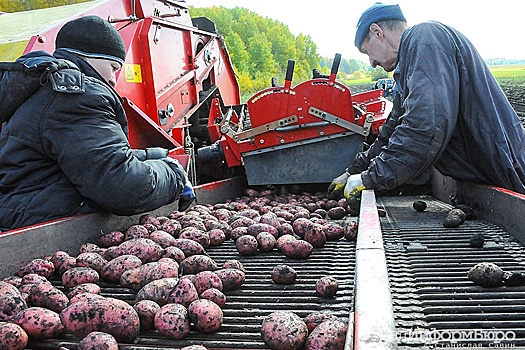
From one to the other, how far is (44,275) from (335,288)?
1.39 meters

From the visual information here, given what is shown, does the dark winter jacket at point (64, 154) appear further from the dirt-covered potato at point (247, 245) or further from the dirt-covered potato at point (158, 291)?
the dirt-covered potato at point (158, 291)

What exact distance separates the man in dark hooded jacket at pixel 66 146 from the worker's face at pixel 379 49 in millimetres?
1953

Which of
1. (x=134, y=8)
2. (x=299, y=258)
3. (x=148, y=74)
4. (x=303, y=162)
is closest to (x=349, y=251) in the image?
(x=299, y=258)

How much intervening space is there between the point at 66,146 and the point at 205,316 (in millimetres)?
1509

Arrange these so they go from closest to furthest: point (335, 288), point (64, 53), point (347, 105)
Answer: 1. point (335, 288)
2. point (64, 53)
3. point (347, 105)

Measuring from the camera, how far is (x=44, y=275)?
2484mm

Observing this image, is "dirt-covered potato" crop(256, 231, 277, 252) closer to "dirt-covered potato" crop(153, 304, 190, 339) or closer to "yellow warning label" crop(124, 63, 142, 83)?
"dirt-covered potato" crop(153, 304, 190, 339)

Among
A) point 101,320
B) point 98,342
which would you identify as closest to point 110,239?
point 101,320

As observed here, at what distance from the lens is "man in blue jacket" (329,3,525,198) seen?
3180 mm

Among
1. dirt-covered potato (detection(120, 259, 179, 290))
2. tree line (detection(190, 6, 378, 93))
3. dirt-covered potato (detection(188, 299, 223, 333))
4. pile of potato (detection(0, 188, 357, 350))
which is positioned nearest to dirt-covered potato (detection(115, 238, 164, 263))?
pile of potato (detection(0, 188, 357, 350))

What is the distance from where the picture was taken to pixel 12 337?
5.60 ft

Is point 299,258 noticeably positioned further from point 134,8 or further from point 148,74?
point 134,8

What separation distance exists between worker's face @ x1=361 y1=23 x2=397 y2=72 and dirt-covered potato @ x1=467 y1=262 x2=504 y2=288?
2218 mm

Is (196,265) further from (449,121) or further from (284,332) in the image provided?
(449,121)
